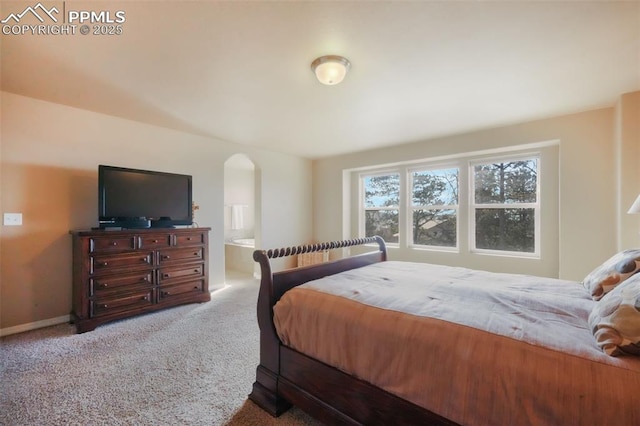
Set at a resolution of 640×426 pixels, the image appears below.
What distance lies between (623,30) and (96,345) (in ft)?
15.2

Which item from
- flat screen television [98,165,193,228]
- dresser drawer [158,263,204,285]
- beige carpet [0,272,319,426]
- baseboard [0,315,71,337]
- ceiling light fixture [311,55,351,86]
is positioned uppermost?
ceiling light fixture [311,55,351,86]

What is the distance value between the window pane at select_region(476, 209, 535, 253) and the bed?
6.97 ft

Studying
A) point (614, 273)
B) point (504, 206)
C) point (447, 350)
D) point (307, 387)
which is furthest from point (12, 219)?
point (504, 206)

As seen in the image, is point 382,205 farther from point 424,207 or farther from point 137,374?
point 137,374

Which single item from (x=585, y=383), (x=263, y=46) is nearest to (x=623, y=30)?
(x=585, y=383)

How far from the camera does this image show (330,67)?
2.04 meters

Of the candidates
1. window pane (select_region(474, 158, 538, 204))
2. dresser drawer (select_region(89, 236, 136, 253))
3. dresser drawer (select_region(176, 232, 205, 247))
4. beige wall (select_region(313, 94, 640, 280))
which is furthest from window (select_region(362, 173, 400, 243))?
dresser drawer (select_region(89, 236, 136, 253))

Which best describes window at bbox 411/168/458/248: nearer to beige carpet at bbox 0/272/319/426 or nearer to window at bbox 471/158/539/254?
window at bbox 471/158/539/254

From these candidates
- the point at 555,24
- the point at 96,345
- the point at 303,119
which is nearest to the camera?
the point at 555,24

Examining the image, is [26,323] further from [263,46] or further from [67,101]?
[263,46]

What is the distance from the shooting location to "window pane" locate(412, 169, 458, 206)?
4152 millimetres

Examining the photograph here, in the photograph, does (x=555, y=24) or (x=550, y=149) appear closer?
(x=555, y=24)

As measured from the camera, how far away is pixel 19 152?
265 centimetres

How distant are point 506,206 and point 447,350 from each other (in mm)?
3426
